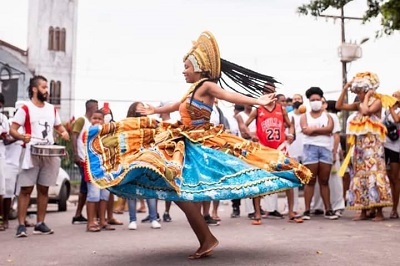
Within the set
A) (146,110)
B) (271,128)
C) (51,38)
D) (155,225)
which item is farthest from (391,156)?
(51,38)

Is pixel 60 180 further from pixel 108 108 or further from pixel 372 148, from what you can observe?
pixel 372 148

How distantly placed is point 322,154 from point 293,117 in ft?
4.71

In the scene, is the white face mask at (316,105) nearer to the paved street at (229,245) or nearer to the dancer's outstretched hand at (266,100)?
the paved street at (229,245)

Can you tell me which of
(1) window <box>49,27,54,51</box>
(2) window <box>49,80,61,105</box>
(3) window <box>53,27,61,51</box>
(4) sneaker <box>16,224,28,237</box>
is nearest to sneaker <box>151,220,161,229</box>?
(4) sneaker <box>16,224,28,237</box>

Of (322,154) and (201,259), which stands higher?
(322,154)

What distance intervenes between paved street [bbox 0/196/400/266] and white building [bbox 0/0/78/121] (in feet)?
133

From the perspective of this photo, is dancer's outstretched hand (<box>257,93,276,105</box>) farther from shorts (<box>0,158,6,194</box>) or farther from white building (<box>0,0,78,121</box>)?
white building (<box>0,0,78,121</box>)

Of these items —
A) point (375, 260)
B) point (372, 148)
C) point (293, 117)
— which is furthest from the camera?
point (293, 117)

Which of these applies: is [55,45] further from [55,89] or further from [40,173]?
[40,173]

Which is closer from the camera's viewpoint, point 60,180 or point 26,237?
point 26,237

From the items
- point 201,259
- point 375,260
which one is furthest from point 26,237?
point 375,260

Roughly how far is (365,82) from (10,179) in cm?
586

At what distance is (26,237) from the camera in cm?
883

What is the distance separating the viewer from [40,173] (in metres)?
9.08
